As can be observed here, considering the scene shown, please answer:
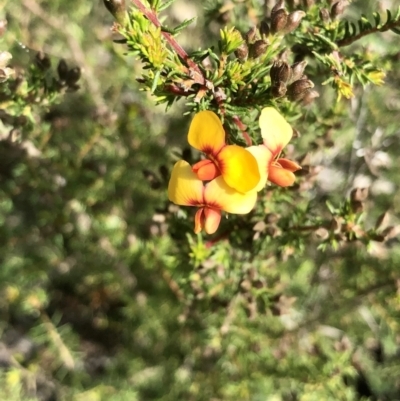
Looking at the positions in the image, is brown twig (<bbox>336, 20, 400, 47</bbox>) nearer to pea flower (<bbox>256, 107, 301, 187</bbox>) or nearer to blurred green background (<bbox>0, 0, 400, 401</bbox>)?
pea flower (<bbox>256, 107, 301, 187</bbox>)

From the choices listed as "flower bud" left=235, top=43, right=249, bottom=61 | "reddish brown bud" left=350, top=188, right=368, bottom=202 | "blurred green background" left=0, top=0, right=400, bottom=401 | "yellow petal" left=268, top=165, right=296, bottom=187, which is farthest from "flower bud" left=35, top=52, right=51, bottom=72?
"reddish brown bud" left=350, top=188, right=368, bottom=202

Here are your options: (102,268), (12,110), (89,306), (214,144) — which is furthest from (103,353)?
(214,144)

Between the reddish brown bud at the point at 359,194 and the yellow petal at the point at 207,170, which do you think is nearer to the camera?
the yellow petal at the point at 207,170

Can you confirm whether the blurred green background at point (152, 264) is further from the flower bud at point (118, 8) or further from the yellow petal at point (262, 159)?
the flower bud at point (118, 8)

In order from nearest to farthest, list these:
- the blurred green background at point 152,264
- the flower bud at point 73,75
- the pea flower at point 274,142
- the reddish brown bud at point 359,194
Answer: the pea flower at point 274,142
the reddish brown bud at point 359,194
the flower bud at point 73,75
the blurred green background at point 152,264

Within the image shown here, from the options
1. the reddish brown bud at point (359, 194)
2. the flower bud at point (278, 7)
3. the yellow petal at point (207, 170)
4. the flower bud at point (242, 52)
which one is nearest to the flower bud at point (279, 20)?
the flower bud at point (278, 7)
